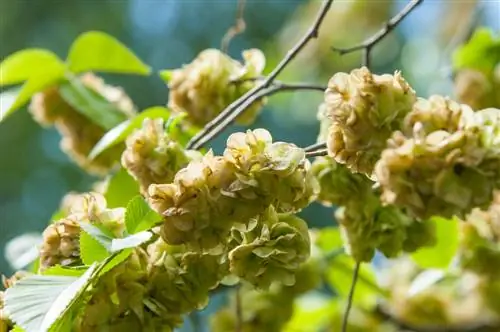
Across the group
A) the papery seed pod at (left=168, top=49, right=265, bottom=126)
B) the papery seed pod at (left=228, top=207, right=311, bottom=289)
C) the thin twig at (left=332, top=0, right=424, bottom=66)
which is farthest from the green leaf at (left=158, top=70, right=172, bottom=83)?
the papery seed pod at (left=228, top=207, right=311, bottom=289)

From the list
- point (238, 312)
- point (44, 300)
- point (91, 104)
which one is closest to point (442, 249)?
point (238, 312)

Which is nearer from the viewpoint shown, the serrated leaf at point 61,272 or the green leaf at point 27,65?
the serrated leaf at point 61,272

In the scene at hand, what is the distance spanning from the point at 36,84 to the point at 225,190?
1.27 feet

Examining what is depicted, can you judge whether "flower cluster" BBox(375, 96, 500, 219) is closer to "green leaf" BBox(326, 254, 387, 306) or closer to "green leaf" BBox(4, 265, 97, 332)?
"green leaf" BBox(4, 265, 97, 332)

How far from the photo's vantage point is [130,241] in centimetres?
45

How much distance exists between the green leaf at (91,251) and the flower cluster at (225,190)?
41mm

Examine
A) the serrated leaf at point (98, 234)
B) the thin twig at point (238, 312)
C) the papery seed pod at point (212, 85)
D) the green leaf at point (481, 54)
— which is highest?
the serrated leaf at point (98, 234)

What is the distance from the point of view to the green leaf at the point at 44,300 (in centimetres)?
42

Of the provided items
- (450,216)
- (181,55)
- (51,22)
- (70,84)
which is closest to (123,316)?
(450,216)

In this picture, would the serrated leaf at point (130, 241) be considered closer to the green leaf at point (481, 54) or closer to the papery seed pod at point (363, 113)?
the papery seed pod at point (363, 113)

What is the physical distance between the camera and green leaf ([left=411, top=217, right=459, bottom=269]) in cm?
76

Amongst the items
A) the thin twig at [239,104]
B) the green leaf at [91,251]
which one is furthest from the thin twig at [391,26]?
the green leaf at [91,251]

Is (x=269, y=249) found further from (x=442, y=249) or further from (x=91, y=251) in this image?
(x=442, y=249)

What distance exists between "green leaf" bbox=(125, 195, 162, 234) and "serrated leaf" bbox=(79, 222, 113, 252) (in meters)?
0.02
